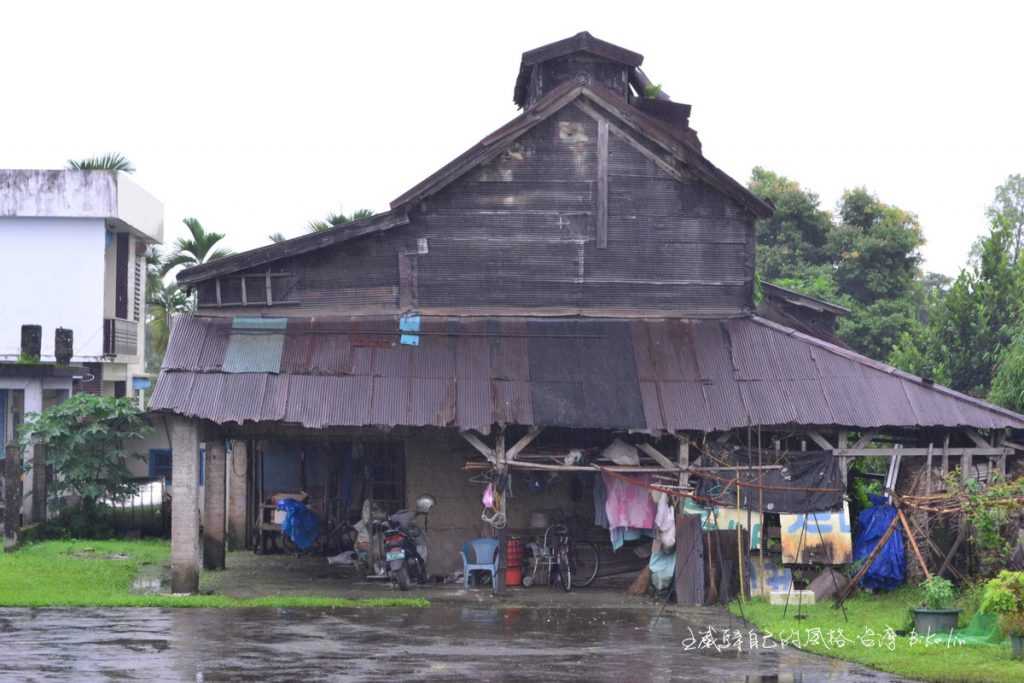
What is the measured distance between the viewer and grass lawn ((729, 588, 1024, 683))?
560 inches

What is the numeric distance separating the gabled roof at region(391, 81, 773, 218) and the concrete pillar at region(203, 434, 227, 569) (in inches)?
231

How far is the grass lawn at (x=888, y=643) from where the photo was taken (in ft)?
46.6

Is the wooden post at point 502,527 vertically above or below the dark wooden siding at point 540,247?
below

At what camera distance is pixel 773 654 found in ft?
52.1

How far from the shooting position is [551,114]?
2136cm

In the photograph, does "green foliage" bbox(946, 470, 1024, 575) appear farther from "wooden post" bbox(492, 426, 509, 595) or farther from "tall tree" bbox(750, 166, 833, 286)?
"tall tree" bbox(750, 166, 833, 286)

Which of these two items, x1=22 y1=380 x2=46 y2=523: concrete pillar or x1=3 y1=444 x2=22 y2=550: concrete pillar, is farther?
x1=22 y1=380 x2=46 y2=523: concrete pillar

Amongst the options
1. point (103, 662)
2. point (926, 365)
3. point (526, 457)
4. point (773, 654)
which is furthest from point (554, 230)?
point (926, 365)

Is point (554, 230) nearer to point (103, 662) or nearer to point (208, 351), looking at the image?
point (208, 351)

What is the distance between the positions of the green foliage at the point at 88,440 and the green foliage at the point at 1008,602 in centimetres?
1676

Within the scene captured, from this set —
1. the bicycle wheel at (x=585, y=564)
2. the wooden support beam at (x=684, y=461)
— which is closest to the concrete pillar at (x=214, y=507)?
the bicycle wheel at (x=585, y=564)

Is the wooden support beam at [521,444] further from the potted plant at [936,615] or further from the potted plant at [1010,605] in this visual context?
the potted plant at [1010,605]

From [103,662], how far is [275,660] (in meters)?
1.78

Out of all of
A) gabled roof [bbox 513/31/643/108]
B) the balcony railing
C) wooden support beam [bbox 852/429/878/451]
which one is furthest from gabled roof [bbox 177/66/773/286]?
the balcony railing
